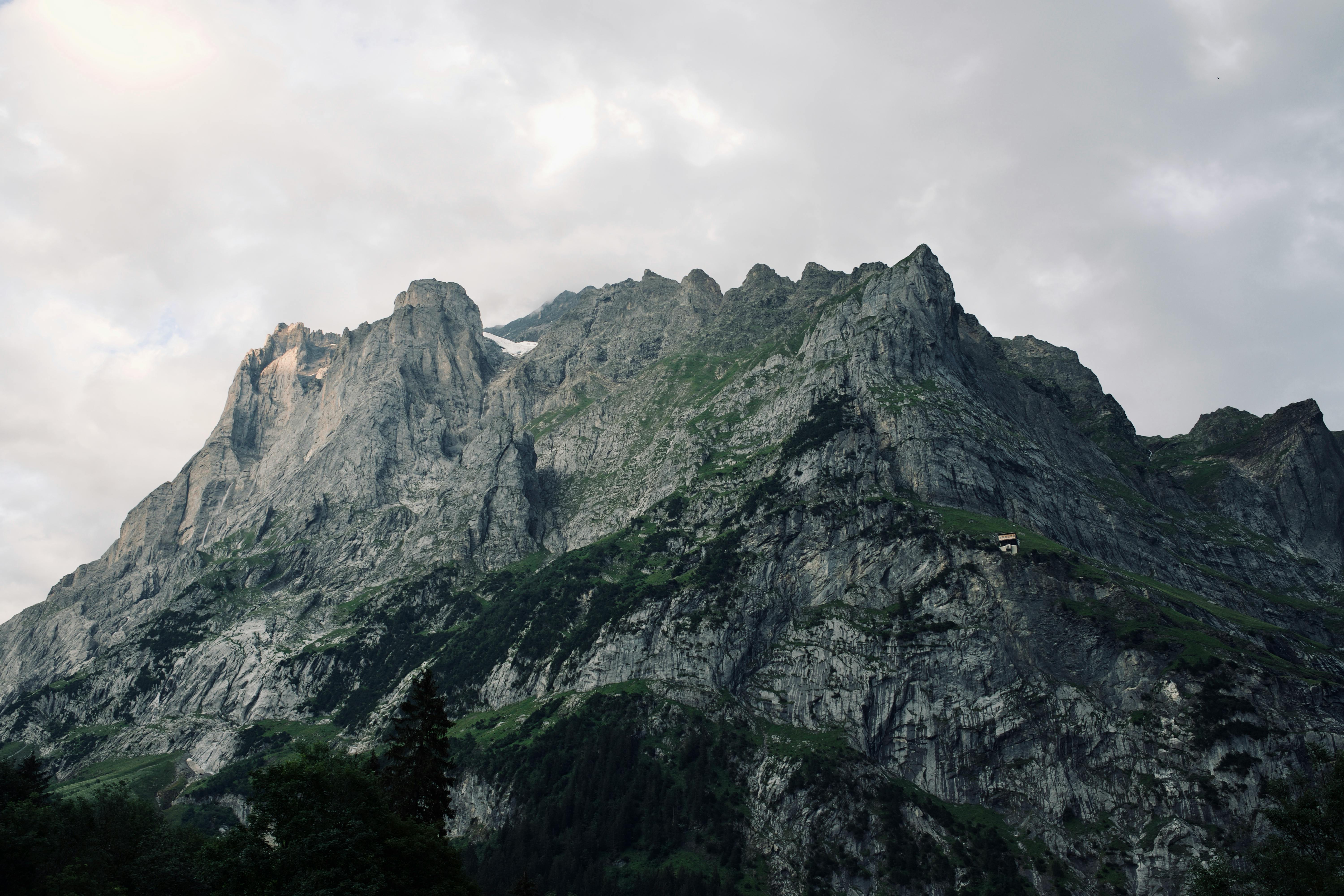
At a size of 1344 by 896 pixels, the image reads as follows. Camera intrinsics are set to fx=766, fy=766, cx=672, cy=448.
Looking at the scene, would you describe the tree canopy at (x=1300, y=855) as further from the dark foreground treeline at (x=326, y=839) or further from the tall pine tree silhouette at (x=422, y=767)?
the tall pine tree silhouette at (x=422, y=767)

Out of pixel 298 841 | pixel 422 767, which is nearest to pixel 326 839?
pixel 298 841

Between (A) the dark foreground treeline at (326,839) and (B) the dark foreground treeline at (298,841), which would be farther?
(B) the dark foreground treeline at (298,841)

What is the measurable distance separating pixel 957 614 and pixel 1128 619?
1415 inches

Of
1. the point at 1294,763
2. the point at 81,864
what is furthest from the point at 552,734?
the point at 1294,763

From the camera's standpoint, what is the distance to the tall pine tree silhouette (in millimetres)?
63812

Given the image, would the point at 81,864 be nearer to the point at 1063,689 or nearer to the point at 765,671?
the point at 765,671

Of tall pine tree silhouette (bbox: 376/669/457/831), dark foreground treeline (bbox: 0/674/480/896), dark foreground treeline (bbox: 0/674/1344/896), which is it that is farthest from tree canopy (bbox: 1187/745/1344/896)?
tall pine tree silhouette (bbox: 376/669/457/831)

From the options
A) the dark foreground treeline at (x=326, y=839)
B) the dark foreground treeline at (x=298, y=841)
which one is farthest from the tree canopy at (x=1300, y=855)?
the dark foreground treeline at (x=298, y=841)

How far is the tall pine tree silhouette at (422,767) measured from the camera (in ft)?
209

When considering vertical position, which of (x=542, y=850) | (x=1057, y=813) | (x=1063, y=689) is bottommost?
(x=542, y=850)

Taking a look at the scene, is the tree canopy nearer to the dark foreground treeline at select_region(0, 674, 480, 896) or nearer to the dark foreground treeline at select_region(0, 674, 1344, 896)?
the dark foreground treeline at select_region(0, 674, 1344, 896)

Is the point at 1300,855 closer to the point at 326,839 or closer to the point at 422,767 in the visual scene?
the point at 422,767

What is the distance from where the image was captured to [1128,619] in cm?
17112

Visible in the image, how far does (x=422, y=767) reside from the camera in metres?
64.6
